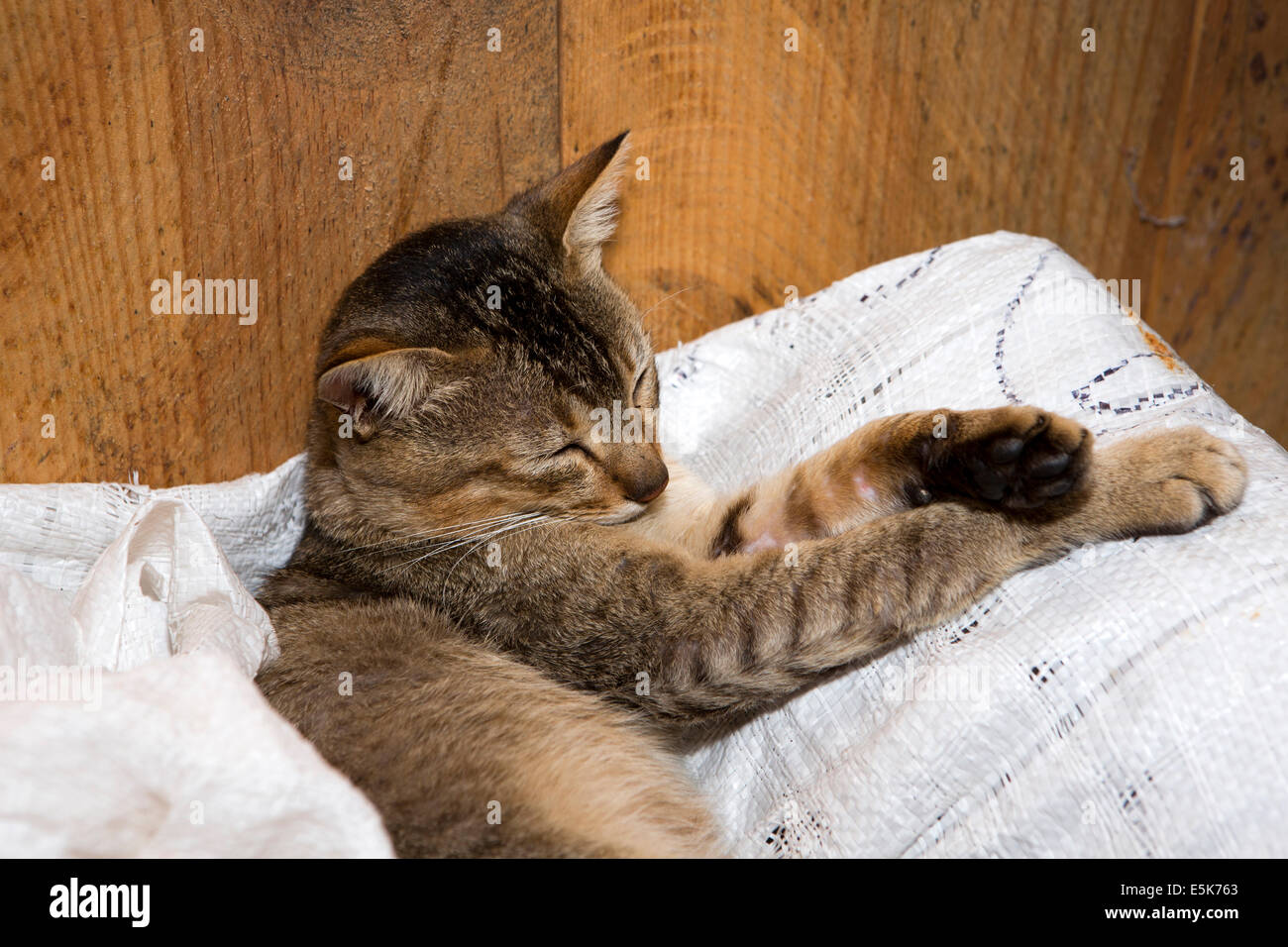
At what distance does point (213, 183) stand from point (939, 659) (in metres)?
1.22

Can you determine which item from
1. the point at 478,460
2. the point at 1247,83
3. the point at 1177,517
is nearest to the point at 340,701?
the point at 478,460

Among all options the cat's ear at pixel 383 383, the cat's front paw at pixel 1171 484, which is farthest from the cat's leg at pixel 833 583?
the cat's ear at pixel 383 383

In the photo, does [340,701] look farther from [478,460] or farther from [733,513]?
[733,513]

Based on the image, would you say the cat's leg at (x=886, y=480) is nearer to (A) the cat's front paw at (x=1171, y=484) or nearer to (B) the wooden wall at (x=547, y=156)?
(A) the cat's front paw at (x=1171, y=484)

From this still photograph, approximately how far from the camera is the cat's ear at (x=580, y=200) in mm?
1568

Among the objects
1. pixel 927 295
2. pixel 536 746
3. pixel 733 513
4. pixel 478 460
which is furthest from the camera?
pixel 927 295

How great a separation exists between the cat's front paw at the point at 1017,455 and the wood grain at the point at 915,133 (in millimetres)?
773

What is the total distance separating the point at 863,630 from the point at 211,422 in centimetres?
107

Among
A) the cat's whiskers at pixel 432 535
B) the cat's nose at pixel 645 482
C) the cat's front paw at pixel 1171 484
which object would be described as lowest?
the cat's whiskers at pixel 432 535

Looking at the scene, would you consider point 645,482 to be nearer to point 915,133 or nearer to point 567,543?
point 567,543

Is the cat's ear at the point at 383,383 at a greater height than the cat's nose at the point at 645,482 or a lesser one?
greater

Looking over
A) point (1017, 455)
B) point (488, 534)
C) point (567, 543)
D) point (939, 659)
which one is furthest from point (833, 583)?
point (488, 534)

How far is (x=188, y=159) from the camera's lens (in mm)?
1493

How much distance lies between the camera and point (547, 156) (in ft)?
5.96
